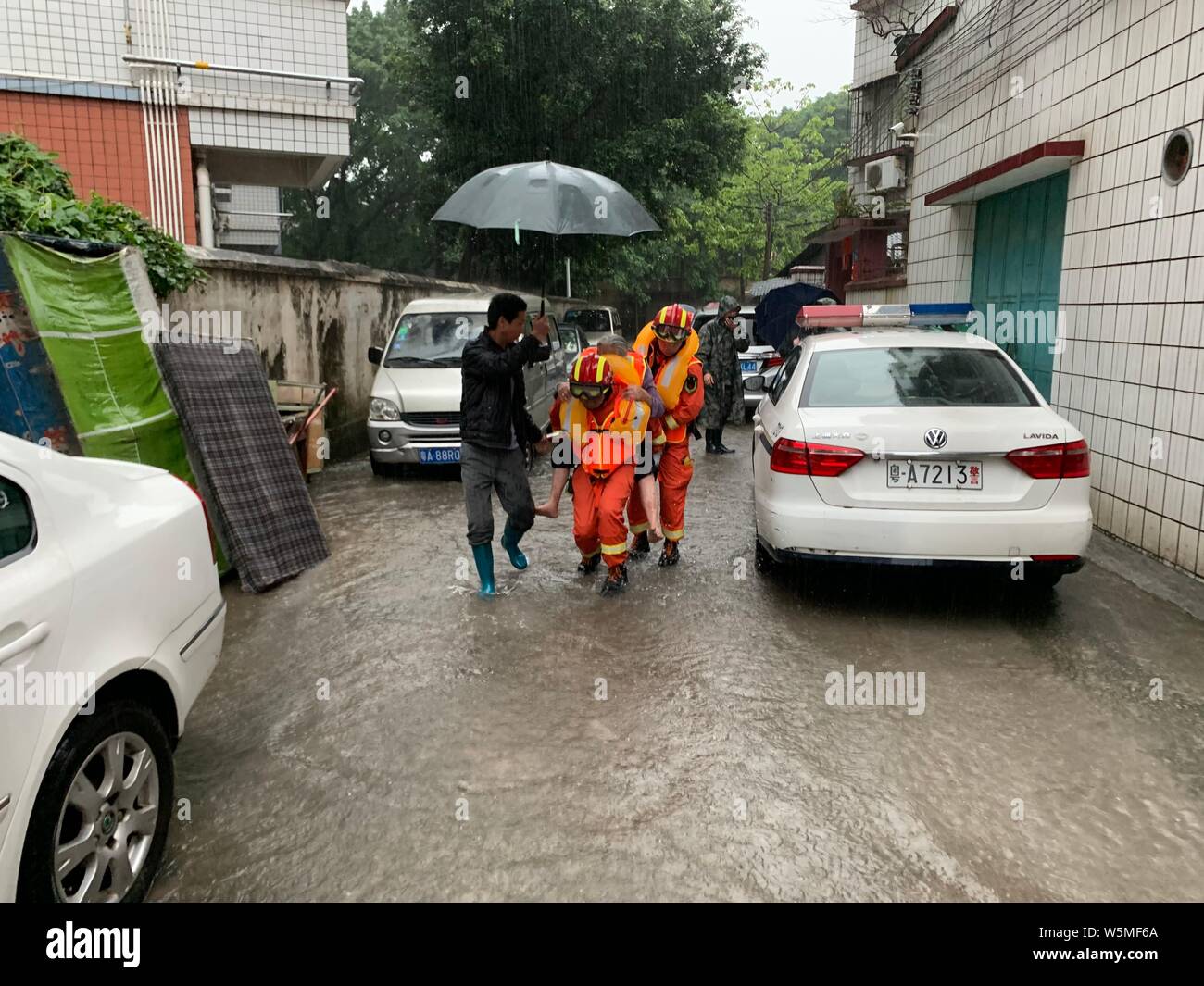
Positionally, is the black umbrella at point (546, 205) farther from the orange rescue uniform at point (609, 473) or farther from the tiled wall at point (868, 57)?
the tiled wall at point (868, 57)

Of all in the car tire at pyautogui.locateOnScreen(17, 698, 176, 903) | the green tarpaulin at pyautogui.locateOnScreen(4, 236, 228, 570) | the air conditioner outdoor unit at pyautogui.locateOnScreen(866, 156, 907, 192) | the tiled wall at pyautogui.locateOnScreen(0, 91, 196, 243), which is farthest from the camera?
the air conditioner outdoor unit at pyautogui.locateOnScreen(866, 156, 907, 192)

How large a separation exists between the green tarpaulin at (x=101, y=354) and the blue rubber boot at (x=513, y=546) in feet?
5.73

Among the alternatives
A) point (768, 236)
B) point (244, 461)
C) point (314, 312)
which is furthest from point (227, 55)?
point (768, 236)

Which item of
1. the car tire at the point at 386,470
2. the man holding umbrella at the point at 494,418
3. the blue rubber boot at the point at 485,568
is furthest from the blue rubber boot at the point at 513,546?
the car tire at the point at 386,470

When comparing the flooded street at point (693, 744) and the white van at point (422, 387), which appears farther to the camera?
the white van at point (422, 387)

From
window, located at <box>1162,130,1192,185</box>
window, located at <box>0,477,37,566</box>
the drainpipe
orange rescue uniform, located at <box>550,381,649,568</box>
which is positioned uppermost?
the drainpipe

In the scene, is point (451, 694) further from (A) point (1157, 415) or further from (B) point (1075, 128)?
(B) point (1075, 128)

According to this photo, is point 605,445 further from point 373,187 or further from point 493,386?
point 373,187

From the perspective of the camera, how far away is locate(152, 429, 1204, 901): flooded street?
10.1 ft

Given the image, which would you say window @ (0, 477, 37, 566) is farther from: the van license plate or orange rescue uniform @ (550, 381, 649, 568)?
the van license plate

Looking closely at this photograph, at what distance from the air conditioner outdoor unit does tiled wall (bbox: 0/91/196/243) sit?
1057 cm

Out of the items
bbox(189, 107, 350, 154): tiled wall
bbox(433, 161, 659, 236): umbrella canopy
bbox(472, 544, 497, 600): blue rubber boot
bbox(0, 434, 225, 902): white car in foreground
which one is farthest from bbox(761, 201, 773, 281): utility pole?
bbox(0, 434, 225, 902): white car in foreground

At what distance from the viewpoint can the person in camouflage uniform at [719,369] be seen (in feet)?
37.3
